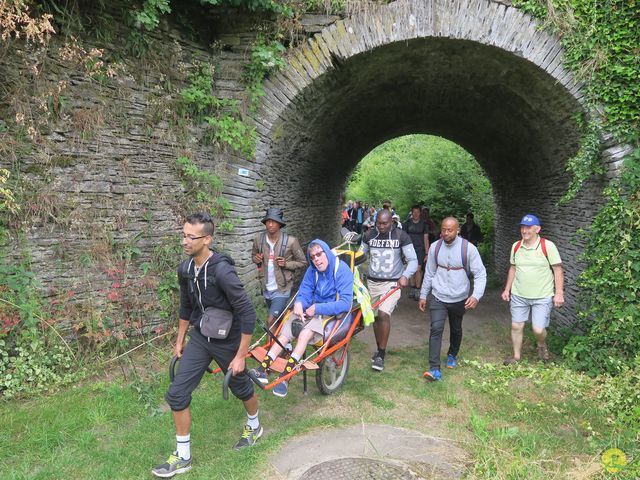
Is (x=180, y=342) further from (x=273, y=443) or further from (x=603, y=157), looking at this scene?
(x=603, y=157)

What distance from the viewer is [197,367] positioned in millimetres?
3074

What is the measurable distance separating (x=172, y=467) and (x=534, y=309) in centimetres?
420

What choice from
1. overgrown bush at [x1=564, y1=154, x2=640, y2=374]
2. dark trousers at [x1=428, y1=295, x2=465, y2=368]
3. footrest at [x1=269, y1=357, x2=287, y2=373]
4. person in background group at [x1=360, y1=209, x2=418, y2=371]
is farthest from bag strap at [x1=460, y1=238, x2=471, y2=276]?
footrest at [x1=269, y1=357, x2=287, y2=373]

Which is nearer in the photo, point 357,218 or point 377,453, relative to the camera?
point 377,453

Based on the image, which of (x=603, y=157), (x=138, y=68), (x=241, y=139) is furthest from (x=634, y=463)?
(x=138, y=68)

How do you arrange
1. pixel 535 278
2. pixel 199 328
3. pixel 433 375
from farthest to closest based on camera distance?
pixel 535 278 < pixel 433 375 < pixel 199 328

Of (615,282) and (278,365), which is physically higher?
(615,282)

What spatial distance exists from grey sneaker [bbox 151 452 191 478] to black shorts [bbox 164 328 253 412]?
412 millimetres

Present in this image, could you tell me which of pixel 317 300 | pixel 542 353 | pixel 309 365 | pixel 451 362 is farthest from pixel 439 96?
pixel 309 365

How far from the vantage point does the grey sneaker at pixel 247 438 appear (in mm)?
3361

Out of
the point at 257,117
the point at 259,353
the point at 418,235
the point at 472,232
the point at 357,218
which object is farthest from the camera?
the point at 357,218

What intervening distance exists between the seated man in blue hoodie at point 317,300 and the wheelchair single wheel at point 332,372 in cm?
38

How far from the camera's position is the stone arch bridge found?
17.8ft

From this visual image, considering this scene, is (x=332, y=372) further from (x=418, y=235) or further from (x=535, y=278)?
(x=418, y=235)
